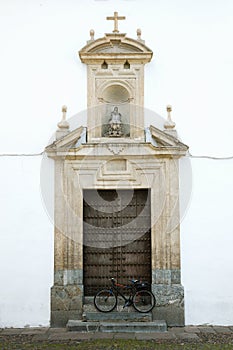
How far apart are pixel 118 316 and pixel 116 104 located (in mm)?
3125

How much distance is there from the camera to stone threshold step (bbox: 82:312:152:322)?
21.9 feet

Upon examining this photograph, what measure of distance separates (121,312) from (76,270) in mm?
864

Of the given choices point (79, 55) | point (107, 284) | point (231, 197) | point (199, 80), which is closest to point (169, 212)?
point (231, 197)

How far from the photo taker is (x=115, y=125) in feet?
23.5

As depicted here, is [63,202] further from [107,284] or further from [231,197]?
[231,197]

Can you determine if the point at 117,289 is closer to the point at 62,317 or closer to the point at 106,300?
the point at 106,300

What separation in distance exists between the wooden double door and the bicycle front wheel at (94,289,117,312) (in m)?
0.18

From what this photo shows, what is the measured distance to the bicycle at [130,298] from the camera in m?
6.80

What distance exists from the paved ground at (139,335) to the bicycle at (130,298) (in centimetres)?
49

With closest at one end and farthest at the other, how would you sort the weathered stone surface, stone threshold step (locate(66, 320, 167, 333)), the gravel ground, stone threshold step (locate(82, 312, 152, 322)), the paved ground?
the gravel ground < the paved ground < stone threshold step (locate(66, 320, 167, 333)) < stone threshold step (locate(82, 312, 152, 322)) < the weathered stone surface

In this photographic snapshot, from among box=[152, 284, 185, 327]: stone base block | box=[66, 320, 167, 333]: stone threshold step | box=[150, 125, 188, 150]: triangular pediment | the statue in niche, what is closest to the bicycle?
box=[152, 284, 185, 327]: stone base block

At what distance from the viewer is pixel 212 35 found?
24.0 ft

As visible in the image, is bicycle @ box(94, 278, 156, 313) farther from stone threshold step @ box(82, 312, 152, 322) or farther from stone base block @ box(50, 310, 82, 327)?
stone base block @ box(50, 310, 82, 327)

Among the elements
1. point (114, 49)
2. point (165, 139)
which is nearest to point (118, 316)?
point (165, 139)
